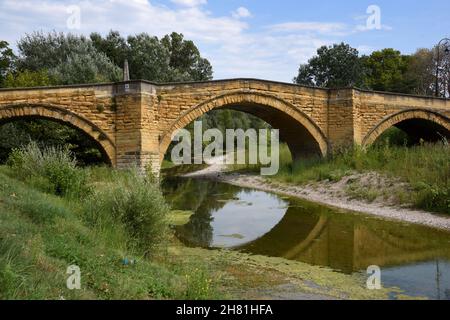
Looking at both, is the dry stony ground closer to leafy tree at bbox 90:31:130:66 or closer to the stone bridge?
the stone bridge

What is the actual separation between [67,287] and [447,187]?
977cm

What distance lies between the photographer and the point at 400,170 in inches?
533

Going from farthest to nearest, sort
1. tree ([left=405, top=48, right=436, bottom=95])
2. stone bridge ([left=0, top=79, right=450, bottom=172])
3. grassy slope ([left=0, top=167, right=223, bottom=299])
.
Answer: tree ([left=405, top=48, right=436, bottom=95]) → stone bridge ([left=0, top=79, right=450, bottom=172]) → grassy slope ([left=0, top=167, right=223, bottom=299])

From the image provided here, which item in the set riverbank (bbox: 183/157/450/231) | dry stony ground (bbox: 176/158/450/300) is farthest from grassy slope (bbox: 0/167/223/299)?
riverbank (bbox: 183/157/450/231)

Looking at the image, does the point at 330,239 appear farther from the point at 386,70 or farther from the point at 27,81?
the point at 386,70

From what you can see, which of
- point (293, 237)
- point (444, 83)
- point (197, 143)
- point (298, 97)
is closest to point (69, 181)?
point (293, 237)

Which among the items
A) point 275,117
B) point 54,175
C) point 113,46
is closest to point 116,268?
point 54,175

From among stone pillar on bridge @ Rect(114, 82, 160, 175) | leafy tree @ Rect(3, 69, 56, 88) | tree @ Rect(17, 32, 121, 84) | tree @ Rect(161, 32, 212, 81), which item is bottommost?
stone pillar on bridge @ Rect(114, 82, 160, 175)

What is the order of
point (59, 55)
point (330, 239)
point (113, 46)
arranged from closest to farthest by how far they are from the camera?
1. point (330, 239)
2. point (59, 55)
3. point (113, 46)

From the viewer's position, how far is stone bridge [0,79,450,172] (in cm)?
1450

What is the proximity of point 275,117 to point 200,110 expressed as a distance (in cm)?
455

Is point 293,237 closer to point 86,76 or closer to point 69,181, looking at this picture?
point 69,181

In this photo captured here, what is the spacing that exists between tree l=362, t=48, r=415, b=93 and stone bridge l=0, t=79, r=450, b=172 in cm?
2179
